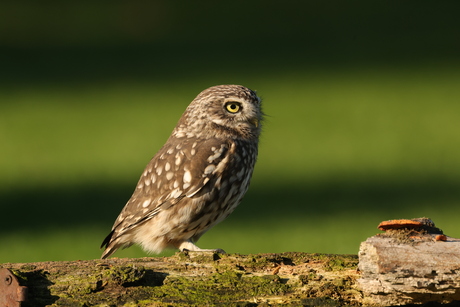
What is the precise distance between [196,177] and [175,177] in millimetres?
124

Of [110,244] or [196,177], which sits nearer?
[196,177]

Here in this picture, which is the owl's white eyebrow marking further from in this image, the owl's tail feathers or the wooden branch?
the wooden branch

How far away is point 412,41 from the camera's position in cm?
1186

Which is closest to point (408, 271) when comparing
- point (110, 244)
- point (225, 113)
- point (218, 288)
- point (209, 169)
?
point (218, 288)

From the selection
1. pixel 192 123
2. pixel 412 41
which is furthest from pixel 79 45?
pixel 192 123

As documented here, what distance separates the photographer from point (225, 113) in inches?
169

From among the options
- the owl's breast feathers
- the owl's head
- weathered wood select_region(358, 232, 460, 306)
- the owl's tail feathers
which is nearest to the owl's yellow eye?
the owl's head

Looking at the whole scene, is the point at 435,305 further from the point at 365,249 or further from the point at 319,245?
the point at 319,245

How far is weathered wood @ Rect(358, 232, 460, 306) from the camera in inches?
104

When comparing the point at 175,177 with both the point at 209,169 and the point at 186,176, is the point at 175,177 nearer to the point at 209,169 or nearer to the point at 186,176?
the point at 186,176

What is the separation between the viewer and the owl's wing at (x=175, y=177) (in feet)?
13.1

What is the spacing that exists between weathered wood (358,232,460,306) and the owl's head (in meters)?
1.59

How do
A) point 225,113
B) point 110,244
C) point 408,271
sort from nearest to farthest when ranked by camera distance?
point 408,271, point 110,244, point 225,113

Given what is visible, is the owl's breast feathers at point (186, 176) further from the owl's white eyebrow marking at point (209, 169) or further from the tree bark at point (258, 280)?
the tree bark at point (258, 280)
